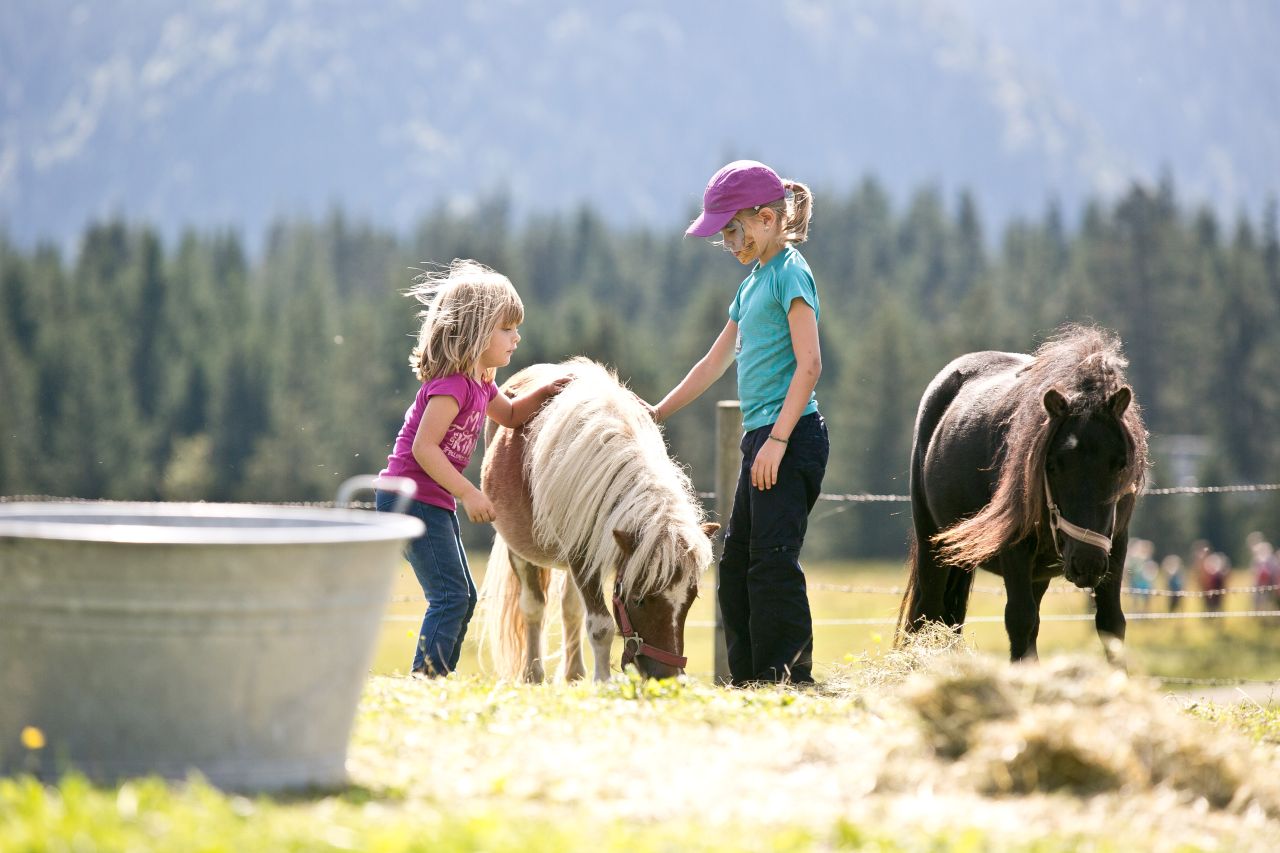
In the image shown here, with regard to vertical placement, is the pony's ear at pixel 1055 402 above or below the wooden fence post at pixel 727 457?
above

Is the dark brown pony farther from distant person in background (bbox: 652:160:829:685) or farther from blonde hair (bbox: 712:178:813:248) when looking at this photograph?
blonde hair (bbox: 712:178:813:248)

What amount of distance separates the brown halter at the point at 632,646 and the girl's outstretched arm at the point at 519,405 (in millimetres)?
1106

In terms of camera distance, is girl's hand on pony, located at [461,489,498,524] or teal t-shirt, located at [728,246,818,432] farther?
teal t-shirt, located at [728,246,818,432]

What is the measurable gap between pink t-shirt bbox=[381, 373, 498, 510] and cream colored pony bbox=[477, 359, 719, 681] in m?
0.31

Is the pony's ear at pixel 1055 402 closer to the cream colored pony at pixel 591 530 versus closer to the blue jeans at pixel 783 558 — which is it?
the blue jeans at pixel 783 558

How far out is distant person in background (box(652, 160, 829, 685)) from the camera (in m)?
5.77

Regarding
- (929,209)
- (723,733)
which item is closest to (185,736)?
(723,733)

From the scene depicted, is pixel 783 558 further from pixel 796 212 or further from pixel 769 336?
pixel 796 212

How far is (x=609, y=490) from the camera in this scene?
581 cm

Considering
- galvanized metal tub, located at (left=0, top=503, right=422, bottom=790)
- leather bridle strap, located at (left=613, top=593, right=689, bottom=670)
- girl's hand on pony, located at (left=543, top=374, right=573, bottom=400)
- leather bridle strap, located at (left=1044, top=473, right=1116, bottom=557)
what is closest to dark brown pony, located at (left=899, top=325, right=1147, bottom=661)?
A: leather bridle strap, located at (left=1044, top=473, right=1116, bottom=557)

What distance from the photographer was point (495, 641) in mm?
6863

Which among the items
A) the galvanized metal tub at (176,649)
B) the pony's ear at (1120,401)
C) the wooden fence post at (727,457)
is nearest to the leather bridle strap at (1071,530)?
the pony's ear at (1120,401)

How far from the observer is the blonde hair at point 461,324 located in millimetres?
5867

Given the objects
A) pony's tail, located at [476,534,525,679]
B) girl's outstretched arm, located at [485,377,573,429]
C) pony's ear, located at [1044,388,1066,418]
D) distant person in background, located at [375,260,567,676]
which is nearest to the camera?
pony's ear, located at [1044,388,1066,418]
